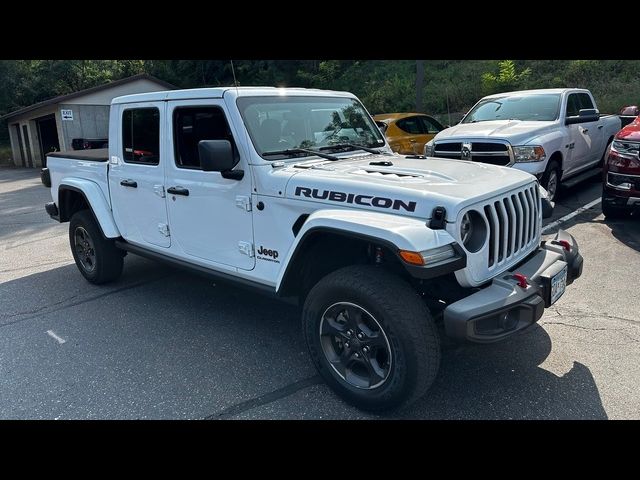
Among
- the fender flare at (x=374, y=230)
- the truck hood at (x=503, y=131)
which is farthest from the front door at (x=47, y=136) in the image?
the fender flare at (x=374, y=230)

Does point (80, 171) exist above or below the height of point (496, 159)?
above

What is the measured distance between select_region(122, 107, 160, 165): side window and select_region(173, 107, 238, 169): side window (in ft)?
0.90

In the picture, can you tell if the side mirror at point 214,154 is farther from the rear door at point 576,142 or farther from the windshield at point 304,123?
the rear door at point 576,142

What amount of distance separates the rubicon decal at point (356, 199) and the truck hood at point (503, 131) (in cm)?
472

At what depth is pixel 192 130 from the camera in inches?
162

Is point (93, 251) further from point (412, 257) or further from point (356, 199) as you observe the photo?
point (412, 257)

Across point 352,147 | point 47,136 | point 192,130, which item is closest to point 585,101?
point 352,147

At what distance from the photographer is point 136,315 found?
471cm

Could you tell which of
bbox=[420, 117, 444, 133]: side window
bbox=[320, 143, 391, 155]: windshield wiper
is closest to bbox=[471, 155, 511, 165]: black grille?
bbox=[320, 143, 391, 155]: windshield wiper

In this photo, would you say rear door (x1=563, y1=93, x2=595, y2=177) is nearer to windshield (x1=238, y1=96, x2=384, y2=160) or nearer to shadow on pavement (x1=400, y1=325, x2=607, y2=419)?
windshield (x1=238, y1=96, x2=384, y2=160)

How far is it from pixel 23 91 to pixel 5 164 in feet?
24.8

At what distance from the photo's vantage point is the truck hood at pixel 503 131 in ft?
23.1

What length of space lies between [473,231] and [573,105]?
21.8 feet
